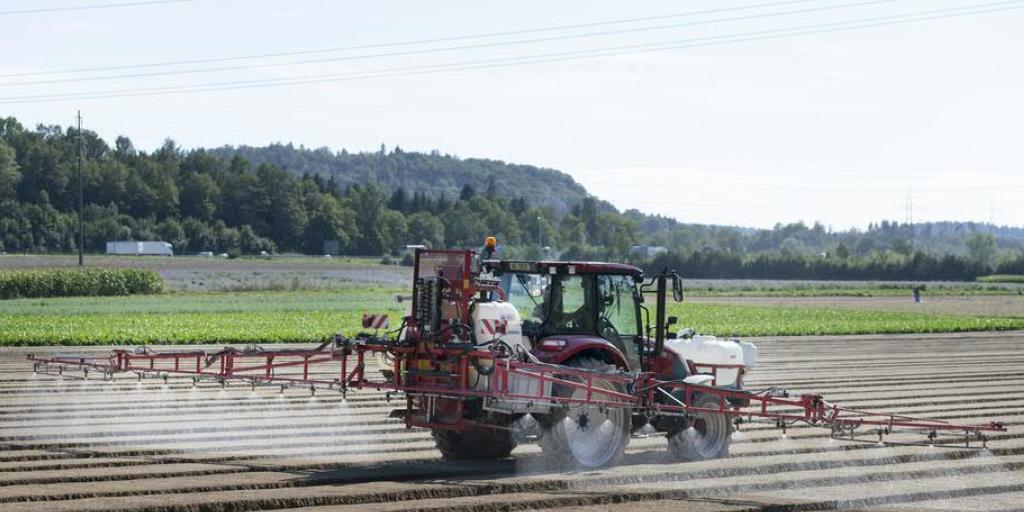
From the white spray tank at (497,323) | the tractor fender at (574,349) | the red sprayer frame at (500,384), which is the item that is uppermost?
the white spray tank at (497,323)

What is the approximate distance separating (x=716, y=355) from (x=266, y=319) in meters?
32.3

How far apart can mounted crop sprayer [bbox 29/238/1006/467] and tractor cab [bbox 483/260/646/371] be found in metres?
0.01

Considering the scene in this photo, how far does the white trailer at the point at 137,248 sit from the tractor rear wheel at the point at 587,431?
305ft

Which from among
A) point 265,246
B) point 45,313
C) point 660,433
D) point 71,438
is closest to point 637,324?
point 660,433

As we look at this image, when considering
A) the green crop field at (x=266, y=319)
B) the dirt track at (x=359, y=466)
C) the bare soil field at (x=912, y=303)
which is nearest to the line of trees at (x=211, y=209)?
the bare soil field at (x=912, y=303)

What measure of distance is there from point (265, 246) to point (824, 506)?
320ft

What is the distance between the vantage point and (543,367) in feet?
44.0

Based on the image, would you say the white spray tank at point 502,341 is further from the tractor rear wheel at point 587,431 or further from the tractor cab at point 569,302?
the tractor cab at point 569,302

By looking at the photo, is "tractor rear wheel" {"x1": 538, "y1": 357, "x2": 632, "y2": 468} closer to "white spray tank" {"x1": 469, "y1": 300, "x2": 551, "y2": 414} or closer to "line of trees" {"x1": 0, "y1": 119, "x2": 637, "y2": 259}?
"white spray tank" {"x1": 469, "y1": 300, "x2": 551, "y2": 414}

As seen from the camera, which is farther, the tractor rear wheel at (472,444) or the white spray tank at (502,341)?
the tractor rear wheel at (472,444)

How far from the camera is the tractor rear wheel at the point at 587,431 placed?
14.0m

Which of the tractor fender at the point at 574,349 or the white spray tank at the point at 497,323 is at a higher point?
the white spray tank at the point at 497,323

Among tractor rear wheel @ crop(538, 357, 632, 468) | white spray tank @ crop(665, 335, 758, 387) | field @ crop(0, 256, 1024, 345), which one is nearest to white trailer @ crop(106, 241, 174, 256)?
field @ crop(0, 256, 1024, 345)

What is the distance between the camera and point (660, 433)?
53.2 feet
